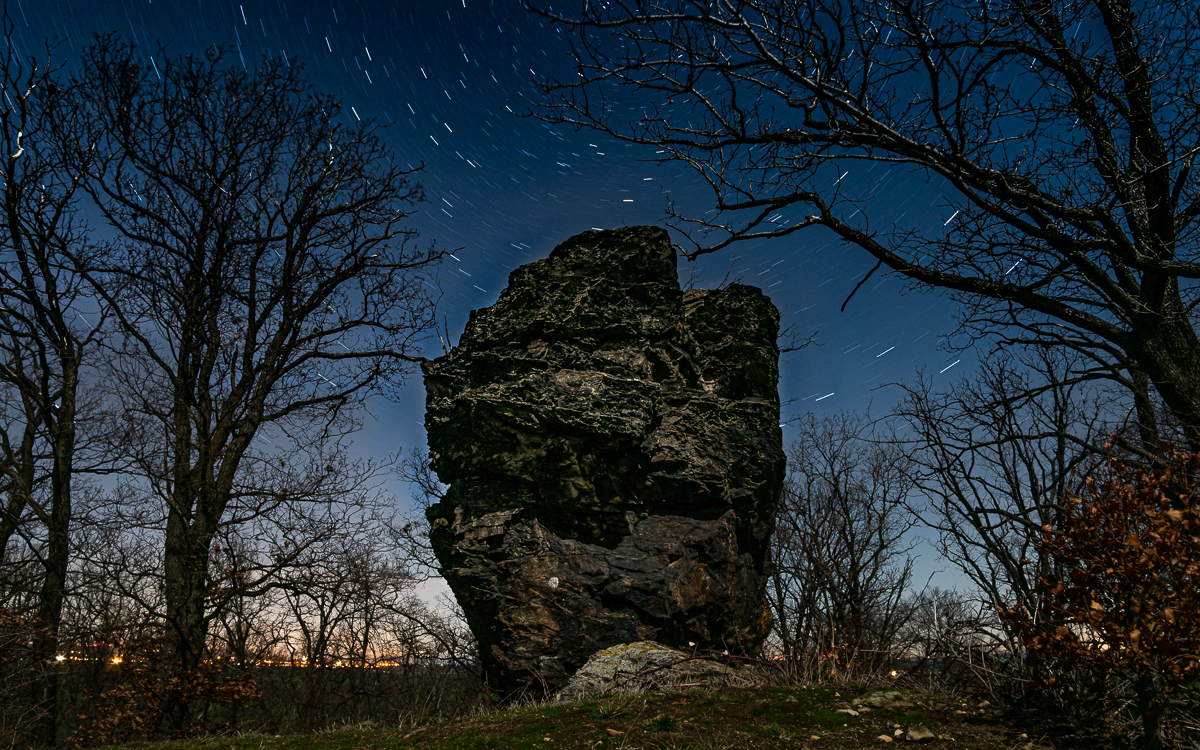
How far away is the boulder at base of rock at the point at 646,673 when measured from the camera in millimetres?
5402

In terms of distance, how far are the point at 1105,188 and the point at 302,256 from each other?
33.7ft

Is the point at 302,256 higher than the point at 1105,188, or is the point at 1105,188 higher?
the point at 302,256

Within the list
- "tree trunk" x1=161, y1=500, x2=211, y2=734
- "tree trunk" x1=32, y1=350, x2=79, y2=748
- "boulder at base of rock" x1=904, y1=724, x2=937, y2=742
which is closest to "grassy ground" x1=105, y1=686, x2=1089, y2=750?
"boulder at base of rock" x1=904, y1=724, x2=937, y2=742

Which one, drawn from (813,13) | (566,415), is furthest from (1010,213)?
(566,415)

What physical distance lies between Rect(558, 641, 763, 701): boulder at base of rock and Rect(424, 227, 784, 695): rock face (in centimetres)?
42

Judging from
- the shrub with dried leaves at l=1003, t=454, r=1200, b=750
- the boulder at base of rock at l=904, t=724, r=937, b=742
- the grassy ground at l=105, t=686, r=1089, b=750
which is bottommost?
the boulder at base of rock at l=904, t=724, r=937, b=742

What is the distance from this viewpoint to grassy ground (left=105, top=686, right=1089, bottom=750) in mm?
3650

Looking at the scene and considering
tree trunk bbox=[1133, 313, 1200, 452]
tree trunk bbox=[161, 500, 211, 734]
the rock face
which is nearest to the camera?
tree trunk bbox=[1133, 313, 1200, 452]

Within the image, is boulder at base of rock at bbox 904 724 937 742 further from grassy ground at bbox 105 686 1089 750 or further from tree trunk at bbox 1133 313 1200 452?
tree trunk at bbox 1133 313 1200 452

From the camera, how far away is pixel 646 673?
5.70 metres

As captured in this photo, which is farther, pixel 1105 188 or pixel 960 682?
pixel 1105 188

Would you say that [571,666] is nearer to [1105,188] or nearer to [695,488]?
[695,488]

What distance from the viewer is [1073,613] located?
3.60 metres

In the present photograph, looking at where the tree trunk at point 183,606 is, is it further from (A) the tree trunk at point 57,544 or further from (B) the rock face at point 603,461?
(B) the rock face at point 603,461
